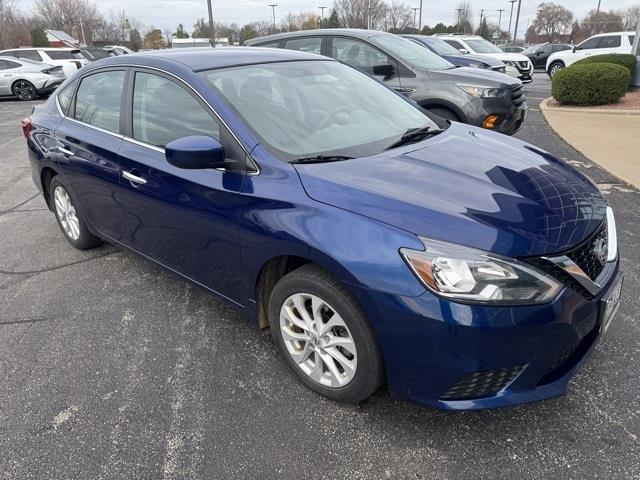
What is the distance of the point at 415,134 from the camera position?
311 cm

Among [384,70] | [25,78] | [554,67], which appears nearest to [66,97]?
[384,70]

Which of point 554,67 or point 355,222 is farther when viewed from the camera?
point 554,67

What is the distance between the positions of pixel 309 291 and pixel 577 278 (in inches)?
45.0

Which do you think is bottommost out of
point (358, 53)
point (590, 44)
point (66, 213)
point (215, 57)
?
point (66, 213)

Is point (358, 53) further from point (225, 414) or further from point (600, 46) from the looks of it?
point (600, 46)

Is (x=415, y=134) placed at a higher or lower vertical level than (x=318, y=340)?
higher

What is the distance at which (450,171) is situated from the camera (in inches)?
99.3

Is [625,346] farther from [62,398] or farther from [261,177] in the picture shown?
[62,398]

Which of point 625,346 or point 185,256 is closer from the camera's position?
point 625,346

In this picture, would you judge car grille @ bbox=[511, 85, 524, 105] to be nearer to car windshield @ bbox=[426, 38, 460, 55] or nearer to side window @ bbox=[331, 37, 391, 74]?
side window @ bbox=[331, 37, 391, 74]

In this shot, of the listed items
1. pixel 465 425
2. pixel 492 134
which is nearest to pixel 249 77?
pixel 492 134

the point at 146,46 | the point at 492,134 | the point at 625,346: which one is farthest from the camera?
the point at 146,46

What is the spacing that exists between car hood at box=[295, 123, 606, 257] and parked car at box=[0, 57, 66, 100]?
56.7 ft

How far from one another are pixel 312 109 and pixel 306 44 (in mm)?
5049
